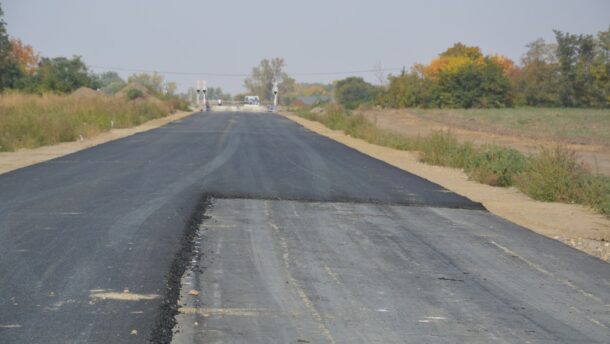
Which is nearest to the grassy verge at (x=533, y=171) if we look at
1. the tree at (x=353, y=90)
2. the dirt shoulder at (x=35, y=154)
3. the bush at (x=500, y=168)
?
the bush at (x=500, y=168)

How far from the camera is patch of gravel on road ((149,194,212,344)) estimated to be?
6273 mm

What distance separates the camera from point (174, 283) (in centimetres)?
795

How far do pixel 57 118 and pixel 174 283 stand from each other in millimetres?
28070

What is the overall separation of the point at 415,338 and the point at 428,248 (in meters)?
4.11

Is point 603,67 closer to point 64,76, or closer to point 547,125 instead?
point 547,125

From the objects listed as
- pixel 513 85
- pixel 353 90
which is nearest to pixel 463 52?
pixel 513 85

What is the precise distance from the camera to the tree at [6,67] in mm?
71100

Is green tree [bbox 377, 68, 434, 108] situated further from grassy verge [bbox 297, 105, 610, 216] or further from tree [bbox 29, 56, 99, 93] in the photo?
grassy verge [bbox 297, 105, 610, 216]

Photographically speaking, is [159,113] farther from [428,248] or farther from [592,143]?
[428,248]

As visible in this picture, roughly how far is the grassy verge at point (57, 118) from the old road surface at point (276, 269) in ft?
39.7

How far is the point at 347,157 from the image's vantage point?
85.2 ft

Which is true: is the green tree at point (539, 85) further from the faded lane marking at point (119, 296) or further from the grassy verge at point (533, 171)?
the faded lane marking at point (119, 296)

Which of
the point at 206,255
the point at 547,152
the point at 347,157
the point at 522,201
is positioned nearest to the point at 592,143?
the point at 347,157

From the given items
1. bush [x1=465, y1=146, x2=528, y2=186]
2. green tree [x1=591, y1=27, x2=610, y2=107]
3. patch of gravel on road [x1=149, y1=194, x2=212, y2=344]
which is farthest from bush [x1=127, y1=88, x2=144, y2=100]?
patch of gravel on road [x1=149, y1=194, x2=212, y2=344]
